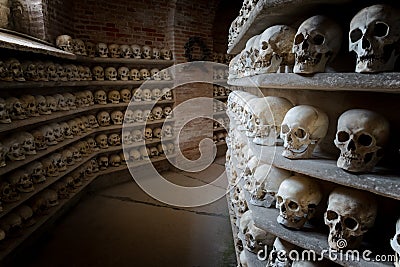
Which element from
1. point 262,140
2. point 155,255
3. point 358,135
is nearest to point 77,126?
point 155,255

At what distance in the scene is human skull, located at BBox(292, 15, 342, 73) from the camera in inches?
48.0

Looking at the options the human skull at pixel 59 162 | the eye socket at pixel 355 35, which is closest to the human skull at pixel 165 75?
the human skull at pixel 59 162

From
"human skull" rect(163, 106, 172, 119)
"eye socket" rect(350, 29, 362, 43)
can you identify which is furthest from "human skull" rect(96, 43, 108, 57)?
"eye socket" rect(350, 29, 362, 43)

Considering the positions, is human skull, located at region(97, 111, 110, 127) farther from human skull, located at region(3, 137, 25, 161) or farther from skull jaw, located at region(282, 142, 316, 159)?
skull jaw, located at region(282, 142, 316, 159)

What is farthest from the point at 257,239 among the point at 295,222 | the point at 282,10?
the point at 282,10

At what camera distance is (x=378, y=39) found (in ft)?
3.39

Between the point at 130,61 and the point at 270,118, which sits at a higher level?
the point at 130,61

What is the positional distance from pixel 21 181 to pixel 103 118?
199 centimetres

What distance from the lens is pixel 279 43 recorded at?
60.8 inches

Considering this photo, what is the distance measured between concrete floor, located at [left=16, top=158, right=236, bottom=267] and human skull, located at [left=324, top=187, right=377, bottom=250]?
193cm

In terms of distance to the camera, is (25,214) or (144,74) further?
(144,74)

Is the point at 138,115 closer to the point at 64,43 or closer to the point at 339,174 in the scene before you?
the point at 64,43

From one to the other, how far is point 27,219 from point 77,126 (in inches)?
60.3

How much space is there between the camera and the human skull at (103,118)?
4.81 meters
